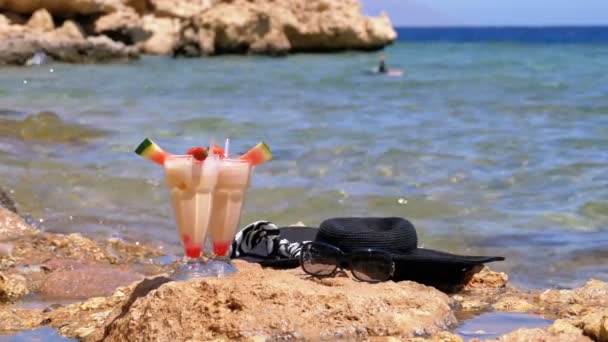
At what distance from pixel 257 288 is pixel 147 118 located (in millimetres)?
10036

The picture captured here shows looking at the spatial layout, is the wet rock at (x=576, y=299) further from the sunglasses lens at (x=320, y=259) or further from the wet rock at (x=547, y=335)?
the sunglasses lens at (x=320, y=259)

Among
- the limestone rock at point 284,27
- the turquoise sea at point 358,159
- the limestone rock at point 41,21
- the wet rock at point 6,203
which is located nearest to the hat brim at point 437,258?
the turquoise sea at point 358,159

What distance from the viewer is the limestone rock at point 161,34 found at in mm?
34812

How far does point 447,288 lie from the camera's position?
154 inches

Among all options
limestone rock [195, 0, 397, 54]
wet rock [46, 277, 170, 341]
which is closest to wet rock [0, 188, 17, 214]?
wet rock [46, 277, 170, 341]

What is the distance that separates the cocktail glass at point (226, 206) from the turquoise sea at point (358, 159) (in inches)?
Result: 96.9

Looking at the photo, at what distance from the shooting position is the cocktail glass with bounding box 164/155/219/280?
3.06 metres

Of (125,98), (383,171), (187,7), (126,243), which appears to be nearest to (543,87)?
(125,98)

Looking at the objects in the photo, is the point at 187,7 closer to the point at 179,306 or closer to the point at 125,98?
the point at 125,98

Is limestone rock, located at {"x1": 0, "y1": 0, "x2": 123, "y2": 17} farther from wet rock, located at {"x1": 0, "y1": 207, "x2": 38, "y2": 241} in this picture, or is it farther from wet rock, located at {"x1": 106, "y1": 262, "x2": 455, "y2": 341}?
wet rock, located at {"x1": 106, "y1": 262, "x2": 455, "y2": 341}

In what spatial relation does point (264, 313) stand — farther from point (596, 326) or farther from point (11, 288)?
point (11, 288)

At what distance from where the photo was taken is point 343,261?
3.54 meters

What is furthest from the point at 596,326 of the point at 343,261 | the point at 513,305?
the point at 343,261

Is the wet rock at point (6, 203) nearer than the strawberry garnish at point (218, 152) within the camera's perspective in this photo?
No
